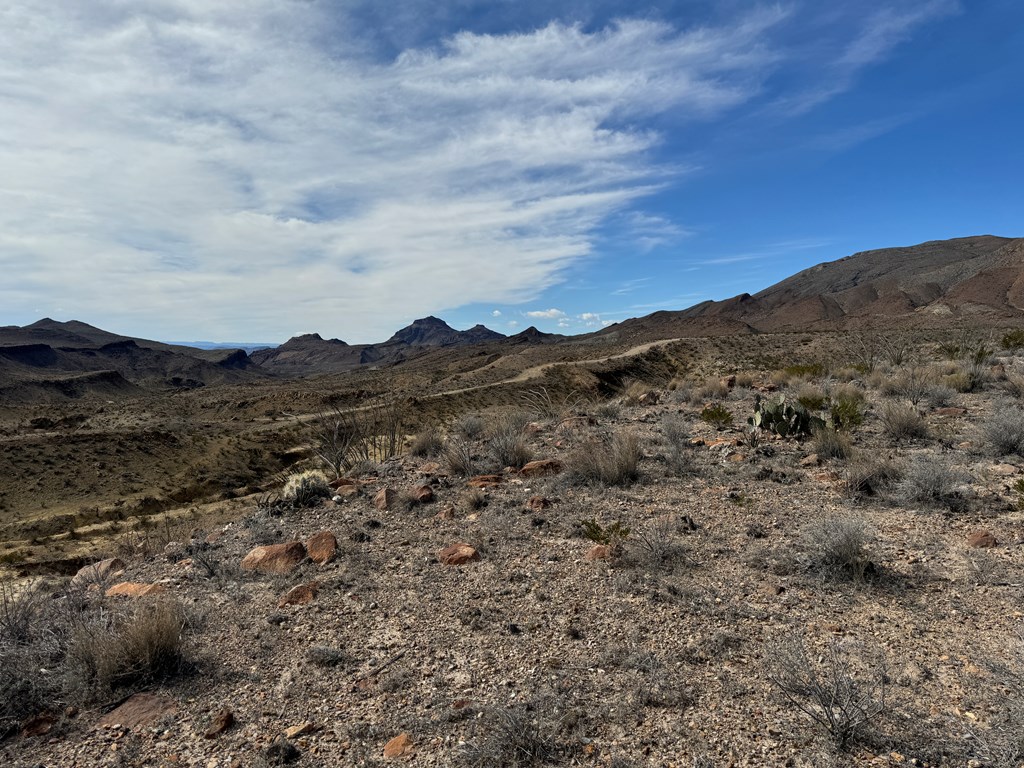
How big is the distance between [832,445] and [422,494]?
575cm

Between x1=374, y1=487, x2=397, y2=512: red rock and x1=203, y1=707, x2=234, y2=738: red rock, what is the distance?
12.7ft

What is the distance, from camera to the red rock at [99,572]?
243 inches

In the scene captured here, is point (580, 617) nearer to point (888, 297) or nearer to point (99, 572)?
point (99, 572)

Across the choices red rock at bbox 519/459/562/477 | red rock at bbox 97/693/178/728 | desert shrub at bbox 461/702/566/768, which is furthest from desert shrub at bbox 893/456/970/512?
red rock at bbox 97/693/178/728

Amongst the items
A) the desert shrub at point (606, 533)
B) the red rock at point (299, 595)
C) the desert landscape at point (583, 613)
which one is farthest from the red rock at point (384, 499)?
the desert shrub at point (606, 533)

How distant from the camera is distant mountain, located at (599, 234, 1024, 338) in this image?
82562 mm

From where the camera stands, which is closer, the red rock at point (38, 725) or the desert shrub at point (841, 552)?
the red rock at point (38, 725)

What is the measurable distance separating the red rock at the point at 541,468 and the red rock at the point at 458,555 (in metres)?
2.65

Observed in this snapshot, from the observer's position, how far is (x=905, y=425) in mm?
8688

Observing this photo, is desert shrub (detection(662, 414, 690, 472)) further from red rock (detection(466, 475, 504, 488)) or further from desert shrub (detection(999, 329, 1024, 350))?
desert shrub (detection(999, 329, 1024, 350))

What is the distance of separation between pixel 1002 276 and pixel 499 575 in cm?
11581

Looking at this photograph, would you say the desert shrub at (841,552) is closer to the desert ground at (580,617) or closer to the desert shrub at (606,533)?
the desert ground at (580,617)

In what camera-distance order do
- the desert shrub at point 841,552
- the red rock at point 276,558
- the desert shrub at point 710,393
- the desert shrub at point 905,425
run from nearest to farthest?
the desert shrub at point 841,552
the red rock at point 276,558
the desert shrub at point 905,425
the desert shrub at point 710,393

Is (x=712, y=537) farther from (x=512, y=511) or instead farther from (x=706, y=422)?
(x=706, y=422)
